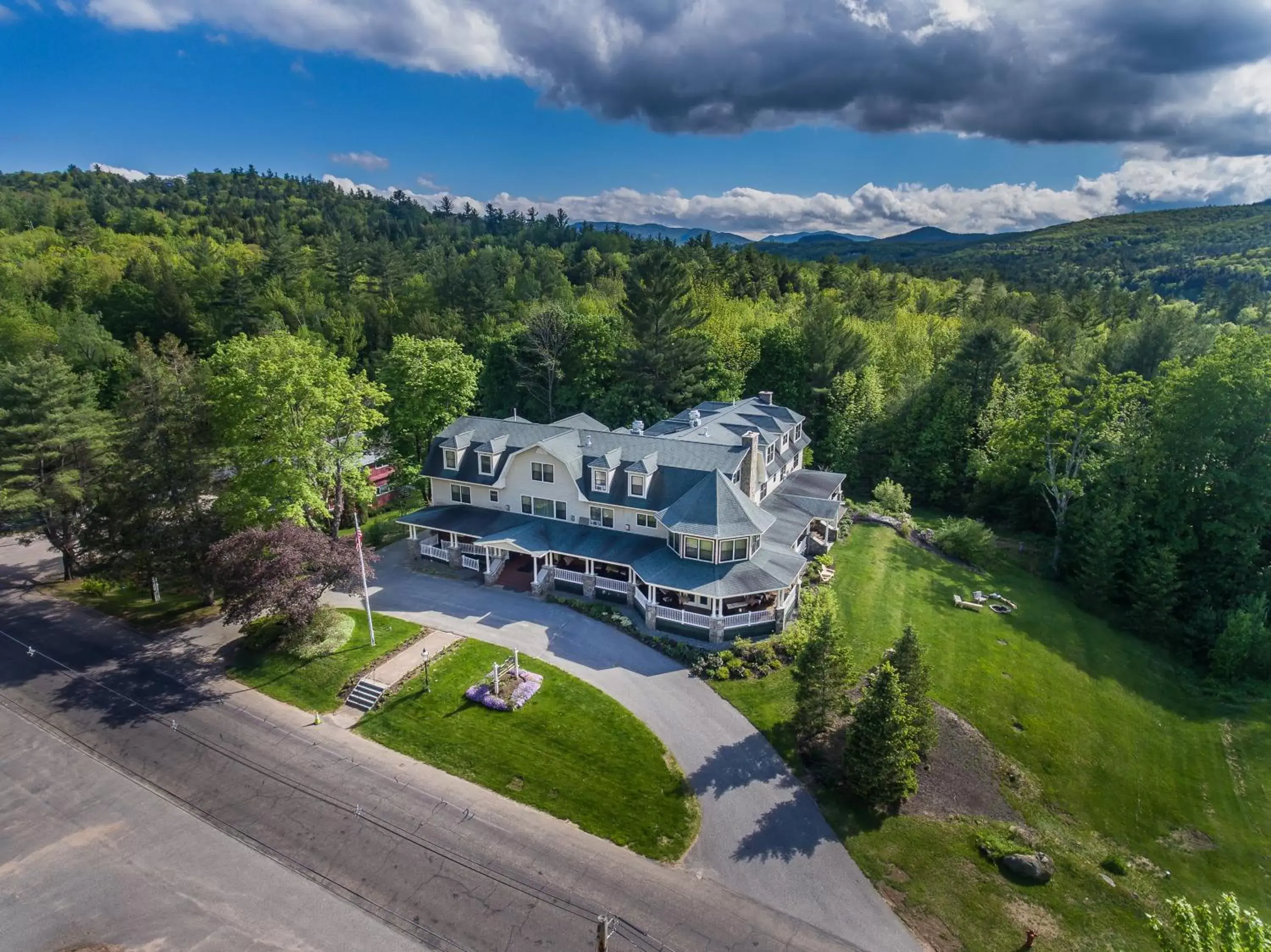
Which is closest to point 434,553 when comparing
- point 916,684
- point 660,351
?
point 916,684

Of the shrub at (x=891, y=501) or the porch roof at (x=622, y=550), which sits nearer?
Result: the porch roof at (x=622, y=550)

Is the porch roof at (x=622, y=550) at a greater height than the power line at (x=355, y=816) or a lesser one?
greater

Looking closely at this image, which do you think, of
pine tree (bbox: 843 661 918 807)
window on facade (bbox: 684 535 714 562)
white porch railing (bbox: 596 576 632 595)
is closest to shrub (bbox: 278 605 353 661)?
white porch railing (bbox: 596 576 632 595)

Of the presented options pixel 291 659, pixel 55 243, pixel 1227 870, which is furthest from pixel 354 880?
pixel 55 243

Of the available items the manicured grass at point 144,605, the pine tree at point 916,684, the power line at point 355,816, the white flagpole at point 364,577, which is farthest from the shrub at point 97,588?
the pine tree at point 916,684

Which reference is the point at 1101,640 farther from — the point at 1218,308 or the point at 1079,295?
the point at 1218,308

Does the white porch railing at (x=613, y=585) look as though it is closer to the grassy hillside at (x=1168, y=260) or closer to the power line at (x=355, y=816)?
the power line at (x=355, y=816)
